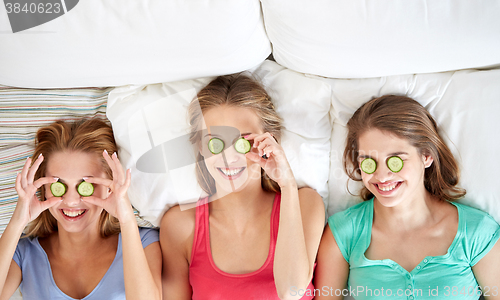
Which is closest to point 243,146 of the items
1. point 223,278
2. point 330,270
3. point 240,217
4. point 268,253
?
point 240,217

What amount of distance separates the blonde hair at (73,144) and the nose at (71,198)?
0.17 m

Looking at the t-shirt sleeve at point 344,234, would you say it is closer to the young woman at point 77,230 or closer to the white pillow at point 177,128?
the white pillow at point 177,128

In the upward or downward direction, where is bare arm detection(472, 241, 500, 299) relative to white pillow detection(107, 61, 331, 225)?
downward

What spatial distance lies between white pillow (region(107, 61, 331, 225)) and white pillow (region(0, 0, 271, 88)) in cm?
12

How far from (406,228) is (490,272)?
1.24 feet

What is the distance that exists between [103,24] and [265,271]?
1.29 m

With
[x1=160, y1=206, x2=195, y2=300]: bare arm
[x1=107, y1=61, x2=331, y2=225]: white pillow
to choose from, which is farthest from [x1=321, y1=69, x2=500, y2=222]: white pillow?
[x1=160, y1=206, x2=195, y2=300]: bare arm

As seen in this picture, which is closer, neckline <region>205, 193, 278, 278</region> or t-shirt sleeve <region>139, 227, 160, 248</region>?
neckline <region>205, 193, 278, 278</region>

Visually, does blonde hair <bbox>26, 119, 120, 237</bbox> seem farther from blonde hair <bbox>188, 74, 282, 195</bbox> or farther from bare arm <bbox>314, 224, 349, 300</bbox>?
bare arm <bbox>314, 224, 349, 300</bbox>

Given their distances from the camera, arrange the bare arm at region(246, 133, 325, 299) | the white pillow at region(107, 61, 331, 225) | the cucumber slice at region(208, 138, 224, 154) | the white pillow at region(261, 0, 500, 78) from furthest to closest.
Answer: the white pillow at region(107, 61, 331, 225), the cucumber slice at region(208, 138, 224, 154), the bare arm at region(246, 133, 325, 299), the white pillow at region(261, 0, 500, 78)

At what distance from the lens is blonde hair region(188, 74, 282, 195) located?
1.67 metres

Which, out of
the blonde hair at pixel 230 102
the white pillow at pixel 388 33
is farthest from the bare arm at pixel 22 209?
the white pillow at pixel 388 33

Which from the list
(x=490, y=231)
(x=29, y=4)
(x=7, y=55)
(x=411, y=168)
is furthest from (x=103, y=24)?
(x=490, y=231)

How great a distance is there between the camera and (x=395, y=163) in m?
1.55
